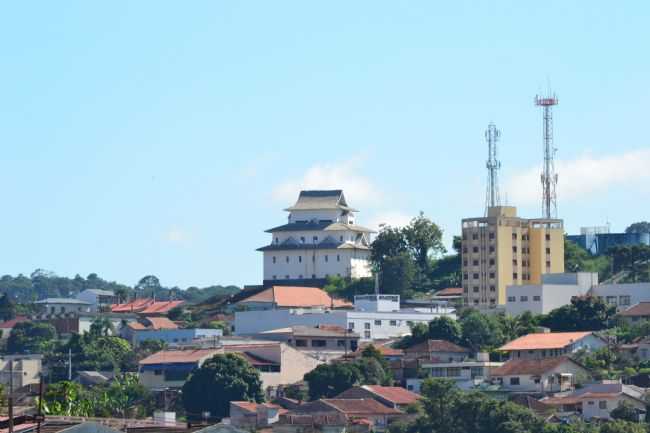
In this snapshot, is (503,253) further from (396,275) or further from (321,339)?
(321,339)

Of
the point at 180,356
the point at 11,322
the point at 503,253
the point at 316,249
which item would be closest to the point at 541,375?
the point at 180,356

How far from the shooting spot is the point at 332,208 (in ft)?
405

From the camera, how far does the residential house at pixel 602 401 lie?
75875 millimetres

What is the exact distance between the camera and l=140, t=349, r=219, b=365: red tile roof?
9131cm

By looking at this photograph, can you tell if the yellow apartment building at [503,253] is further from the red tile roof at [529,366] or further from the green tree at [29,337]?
the green tree at [29,337]

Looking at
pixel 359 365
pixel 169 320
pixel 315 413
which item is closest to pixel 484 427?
pixel 315 413

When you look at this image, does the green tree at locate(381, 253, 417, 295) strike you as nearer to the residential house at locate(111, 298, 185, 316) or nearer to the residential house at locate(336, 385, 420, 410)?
the residential house at locate(111, 298, 185, 316)

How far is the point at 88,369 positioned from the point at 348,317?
1307 centimetres

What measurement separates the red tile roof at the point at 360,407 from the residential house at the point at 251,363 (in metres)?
9.15

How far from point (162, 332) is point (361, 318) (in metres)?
12.3

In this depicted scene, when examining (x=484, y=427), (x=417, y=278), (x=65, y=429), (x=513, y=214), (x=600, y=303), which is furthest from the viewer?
(x=417, y=278)

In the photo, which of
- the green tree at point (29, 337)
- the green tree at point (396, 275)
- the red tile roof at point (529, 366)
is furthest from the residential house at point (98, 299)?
the red tile roof at point (529, 366)

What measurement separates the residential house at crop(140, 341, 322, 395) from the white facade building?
8.79 metres

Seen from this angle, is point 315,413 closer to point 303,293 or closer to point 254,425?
point 254,425
